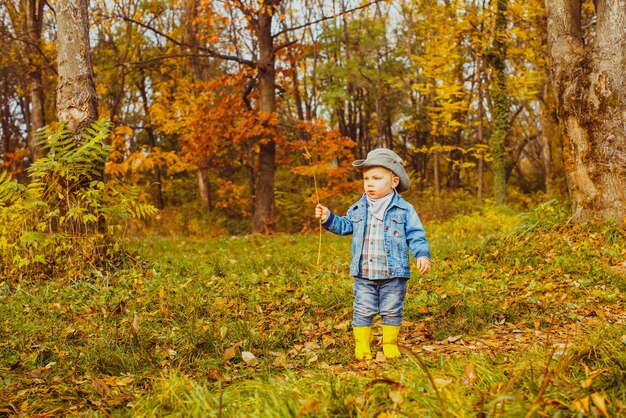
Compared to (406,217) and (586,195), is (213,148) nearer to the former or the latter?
(586,195)

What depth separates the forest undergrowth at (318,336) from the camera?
245 cm

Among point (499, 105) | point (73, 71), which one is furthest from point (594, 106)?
point (499, 105)

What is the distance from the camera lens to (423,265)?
3.75 metres

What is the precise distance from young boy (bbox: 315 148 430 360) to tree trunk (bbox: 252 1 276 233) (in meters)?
9.87

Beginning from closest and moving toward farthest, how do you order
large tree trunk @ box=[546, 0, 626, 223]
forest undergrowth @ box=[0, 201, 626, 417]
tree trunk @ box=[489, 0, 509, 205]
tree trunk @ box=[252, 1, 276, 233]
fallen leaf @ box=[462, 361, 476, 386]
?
forest undergrowth @ box=[0, 201, 626, 417] → fallen leaf @ box=[462, 361, 476, 386] → large tree trunk @ box=[546, 0, 626, 223] → tree trunk @ box=[252, 1, 276, 233] → tree trunk @ box=[489, 0, 509, 205]

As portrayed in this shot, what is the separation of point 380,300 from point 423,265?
0.53 meters

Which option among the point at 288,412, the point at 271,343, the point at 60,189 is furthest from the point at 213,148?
the point at 288,412

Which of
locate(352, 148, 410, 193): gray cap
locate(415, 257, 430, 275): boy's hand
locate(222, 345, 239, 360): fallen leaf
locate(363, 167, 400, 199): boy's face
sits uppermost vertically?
locate(352, 148, 410, 193): gray cap

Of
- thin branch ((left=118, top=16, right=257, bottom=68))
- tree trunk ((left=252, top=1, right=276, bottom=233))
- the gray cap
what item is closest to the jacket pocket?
the gray cap

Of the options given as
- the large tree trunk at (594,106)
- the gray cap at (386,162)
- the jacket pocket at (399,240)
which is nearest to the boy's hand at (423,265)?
the jacket pocket at (399,240)

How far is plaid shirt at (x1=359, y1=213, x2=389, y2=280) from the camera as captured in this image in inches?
157

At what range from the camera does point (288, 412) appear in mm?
2359

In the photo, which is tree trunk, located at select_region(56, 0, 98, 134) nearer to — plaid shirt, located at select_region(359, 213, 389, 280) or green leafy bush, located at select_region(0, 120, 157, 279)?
green leafy bush, located at select_region(0, 120, 157, 279)

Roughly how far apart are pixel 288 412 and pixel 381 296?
6.10ft
